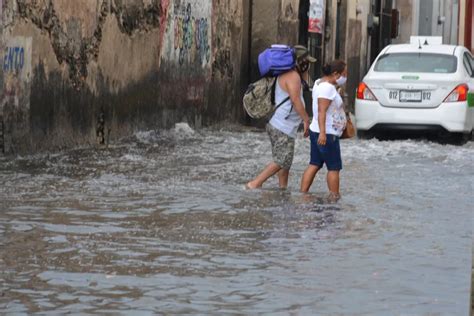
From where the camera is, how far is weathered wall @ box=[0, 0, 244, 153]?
50.6 feet

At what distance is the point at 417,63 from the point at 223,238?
10.7 m

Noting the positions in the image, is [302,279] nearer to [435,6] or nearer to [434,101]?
[434,101]

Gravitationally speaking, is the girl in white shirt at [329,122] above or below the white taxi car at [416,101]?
above

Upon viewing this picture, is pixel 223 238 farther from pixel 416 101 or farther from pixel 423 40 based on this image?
pixel 423 40

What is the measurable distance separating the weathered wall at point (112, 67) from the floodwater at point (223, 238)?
0.55 meters

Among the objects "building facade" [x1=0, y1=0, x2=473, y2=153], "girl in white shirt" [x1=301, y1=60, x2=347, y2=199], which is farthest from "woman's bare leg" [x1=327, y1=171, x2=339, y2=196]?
"building facade" [x1=0, y1=0, x2=473, y2=153]

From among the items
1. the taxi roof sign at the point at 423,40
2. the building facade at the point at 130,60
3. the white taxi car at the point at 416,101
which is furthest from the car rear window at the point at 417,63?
the building facade at the point at 130,60

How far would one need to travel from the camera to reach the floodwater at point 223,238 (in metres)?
8.25

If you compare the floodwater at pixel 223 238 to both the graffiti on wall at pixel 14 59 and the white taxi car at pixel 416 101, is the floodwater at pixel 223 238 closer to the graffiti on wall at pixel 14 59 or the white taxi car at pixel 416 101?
the graffiti on wall at pixel 14 59

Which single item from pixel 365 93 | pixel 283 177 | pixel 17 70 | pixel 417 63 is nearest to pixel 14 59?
pixel 17 70

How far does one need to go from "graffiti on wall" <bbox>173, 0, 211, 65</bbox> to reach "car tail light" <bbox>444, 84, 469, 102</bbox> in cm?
397

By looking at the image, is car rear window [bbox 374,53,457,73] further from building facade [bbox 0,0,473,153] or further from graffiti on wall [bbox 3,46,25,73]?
graffiti on wall [bbox 3,46,25,73]

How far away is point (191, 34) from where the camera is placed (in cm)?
2178

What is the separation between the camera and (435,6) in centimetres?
4497
